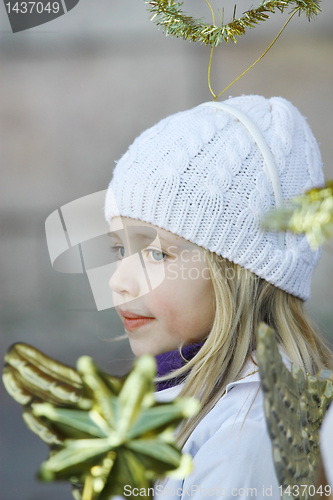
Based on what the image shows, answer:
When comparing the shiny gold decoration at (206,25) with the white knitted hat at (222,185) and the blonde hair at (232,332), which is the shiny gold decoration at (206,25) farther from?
the blonde hair at (232,332)

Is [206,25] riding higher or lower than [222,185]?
higher

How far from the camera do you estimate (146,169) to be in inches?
22.9

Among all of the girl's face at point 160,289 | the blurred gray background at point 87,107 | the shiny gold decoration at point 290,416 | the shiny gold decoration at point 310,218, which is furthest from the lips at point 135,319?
the blurred gray background at point 87,107

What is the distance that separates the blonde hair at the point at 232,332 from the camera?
0.58 meters

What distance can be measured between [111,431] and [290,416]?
0.35 ft

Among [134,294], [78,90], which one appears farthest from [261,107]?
[78,90]

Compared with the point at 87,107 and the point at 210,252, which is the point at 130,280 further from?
the point at 87,107

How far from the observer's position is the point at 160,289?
0.56m

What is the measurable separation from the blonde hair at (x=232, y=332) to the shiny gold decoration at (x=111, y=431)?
367mm

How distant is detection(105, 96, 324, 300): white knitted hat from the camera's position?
56 cm
